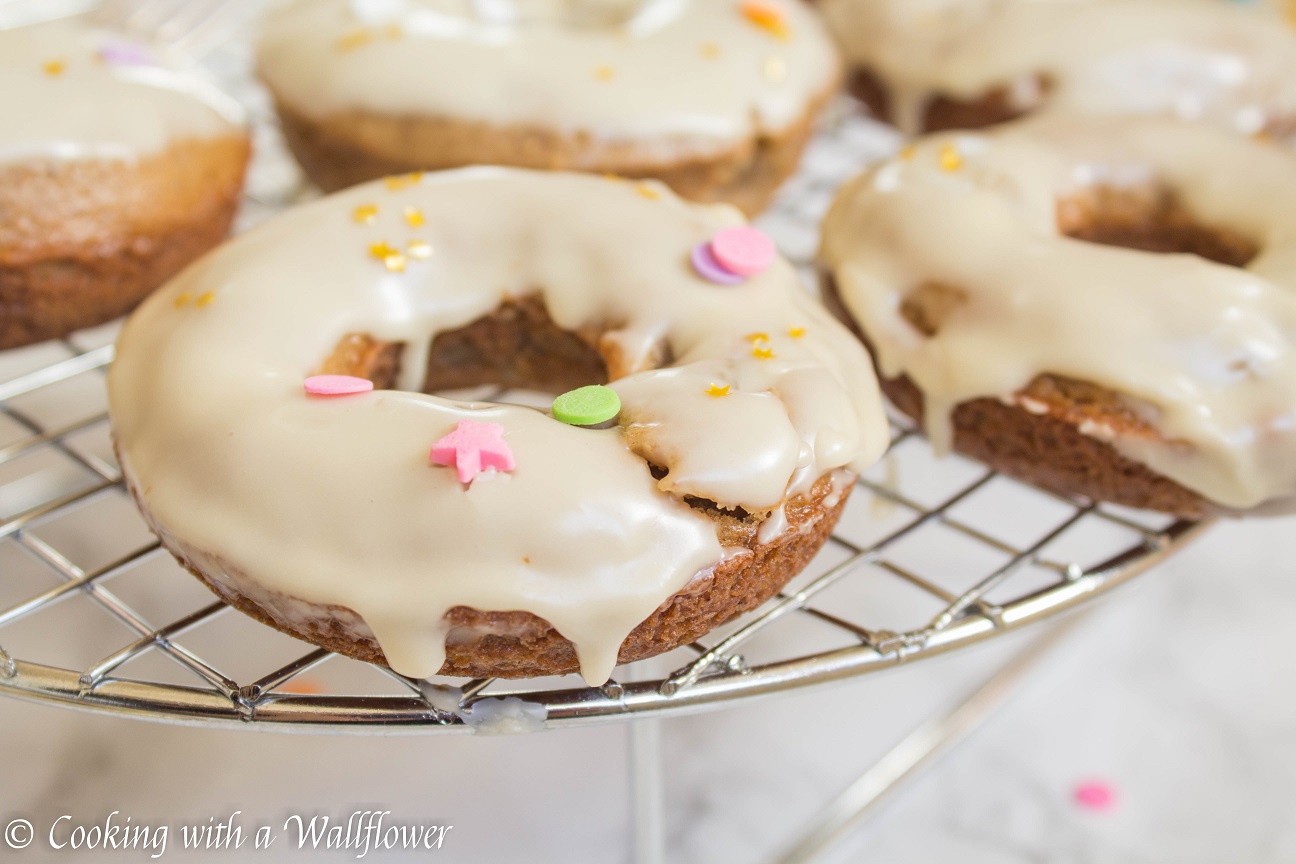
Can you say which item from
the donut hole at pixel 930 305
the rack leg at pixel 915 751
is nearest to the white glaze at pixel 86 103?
the donut hole at pixel 930 305

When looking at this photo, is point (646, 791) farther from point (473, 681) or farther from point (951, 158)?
point (951, 158)

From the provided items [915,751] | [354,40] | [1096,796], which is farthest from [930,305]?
[354,40]

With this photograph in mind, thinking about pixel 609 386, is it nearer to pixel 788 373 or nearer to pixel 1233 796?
pixel 788 373

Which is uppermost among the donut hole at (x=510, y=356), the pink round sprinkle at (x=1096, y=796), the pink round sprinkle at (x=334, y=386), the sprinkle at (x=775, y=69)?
the pink round sprinkle at (x=334, y=386)

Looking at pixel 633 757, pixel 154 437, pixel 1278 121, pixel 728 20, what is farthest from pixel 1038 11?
pixel 154 437

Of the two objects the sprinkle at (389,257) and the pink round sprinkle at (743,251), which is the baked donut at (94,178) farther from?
the pink round sprinkle at (743,251)
